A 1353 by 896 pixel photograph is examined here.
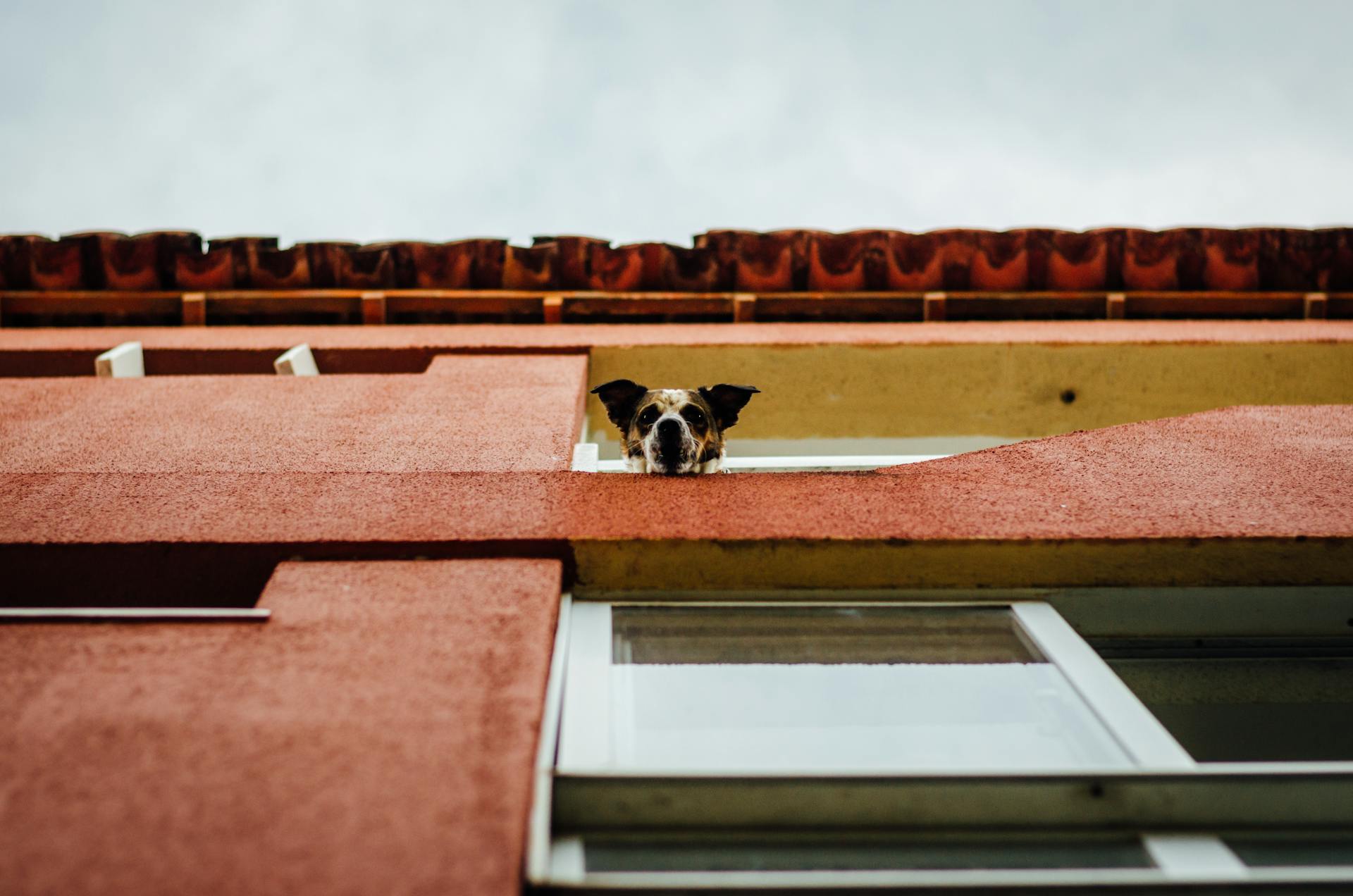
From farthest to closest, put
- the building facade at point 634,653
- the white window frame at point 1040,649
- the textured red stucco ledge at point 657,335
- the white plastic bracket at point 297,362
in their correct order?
1. the textured red stucco ledge at point 657,335
2. the white plastic bracket at point 297,362
3. the white window frame at point 1040,649
4. the building facade at point 634,653

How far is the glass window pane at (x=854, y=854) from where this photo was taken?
1961 millimetres

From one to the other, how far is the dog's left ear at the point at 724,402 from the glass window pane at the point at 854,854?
2.93m

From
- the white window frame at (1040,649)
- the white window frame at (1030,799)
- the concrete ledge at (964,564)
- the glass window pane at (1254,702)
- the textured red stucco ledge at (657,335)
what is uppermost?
the textured red stucco ledge at (657,335)

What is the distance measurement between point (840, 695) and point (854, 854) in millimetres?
538

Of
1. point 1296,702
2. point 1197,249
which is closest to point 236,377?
point 1296,702

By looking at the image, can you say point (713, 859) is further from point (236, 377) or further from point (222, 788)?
point (236, 377)

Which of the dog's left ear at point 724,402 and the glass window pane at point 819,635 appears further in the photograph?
the dog's left ear at point 724,402

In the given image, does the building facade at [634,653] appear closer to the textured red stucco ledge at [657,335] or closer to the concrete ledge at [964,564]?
the concrete ledge at [964,564]

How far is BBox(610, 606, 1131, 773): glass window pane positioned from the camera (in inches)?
88.0

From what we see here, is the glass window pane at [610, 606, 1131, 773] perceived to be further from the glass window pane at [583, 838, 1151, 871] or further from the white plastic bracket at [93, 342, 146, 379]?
the white plastic bracket at [93, 342, 146, 379]

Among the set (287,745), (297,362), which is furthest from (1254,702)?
(297,362)

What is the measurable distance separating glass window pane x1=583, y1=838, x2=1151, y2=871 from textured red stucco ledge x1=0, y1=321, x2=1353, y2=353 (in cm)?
511

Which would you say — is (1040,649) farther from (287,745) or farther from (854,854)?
(287,745)

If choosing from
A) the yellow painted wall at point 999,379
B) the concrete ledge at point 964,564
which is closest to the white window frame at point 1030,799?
the concrete ledge at point 964,564
